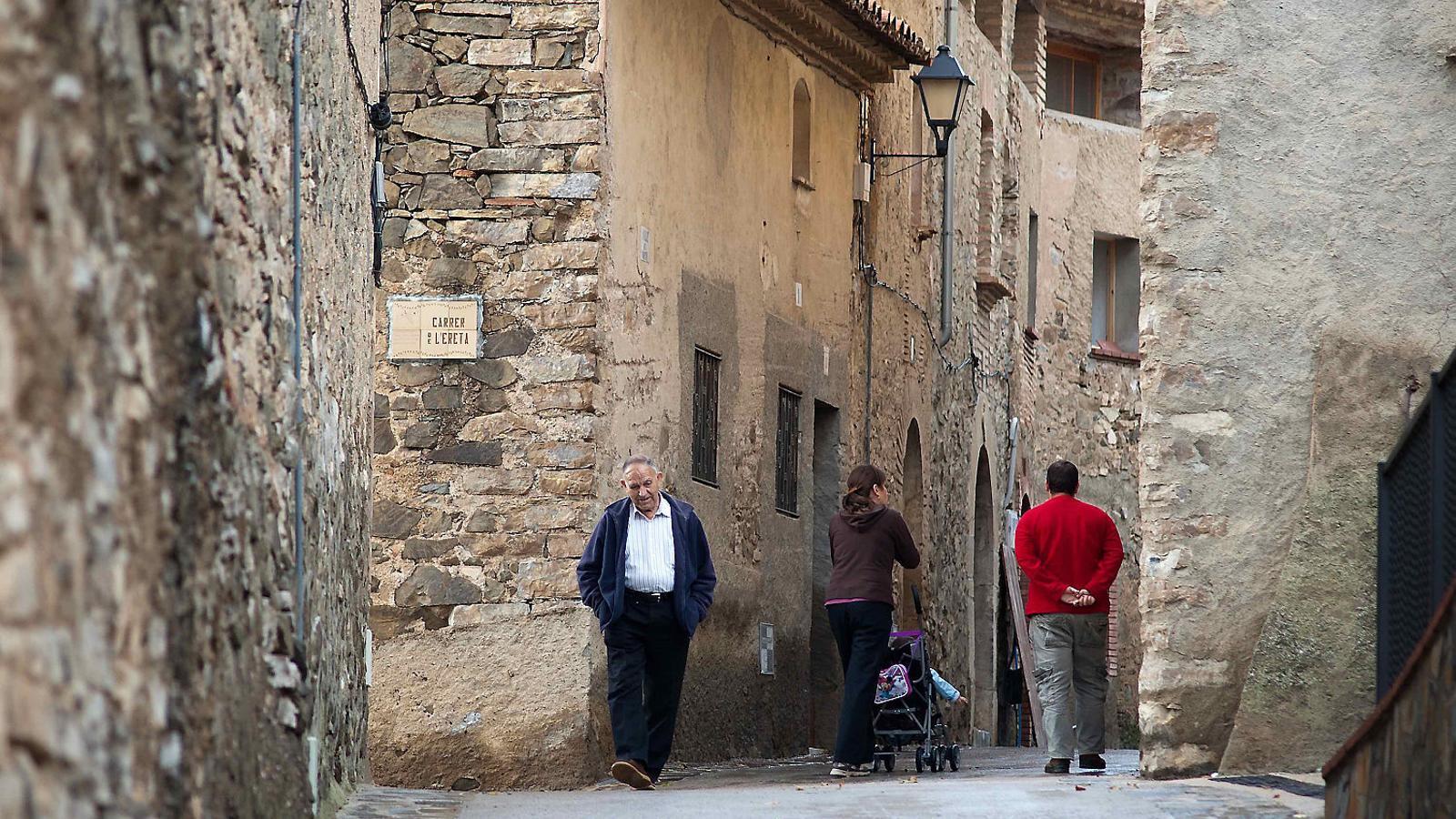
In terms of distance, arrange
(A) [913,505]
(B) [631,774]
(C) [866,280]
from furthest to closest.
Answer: (A) [913,505]
(C) [866,280]
(B) [631,774]

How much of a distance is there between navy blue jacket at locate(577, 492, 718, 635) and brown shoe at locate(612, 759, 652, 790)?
0.63 meters

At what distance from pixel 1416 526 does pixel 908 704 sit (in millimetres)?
4906

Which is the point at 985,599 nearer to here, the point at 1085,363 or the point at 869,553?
the point at 1085,363

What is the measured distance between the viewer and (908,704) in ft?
41.1

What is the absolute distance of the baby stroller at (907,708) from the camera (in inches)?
489

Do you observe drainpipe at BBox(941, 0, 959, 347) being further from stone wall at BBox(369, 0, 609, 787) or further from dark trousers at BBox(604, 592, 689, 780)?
dark trousers at BBox(604, 592, 689, 780)

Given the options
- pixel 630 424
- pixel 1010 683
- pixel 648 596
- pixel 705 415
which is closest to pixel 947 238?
pixel 1010 683

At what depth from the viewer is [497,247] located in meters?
12.9

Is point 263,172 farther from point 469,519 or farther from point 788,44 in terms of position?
point 788,44

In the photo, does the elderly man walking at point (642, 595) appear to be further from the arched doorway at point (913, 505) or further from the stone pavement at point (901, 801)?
the arched doorway at point (913, 505)

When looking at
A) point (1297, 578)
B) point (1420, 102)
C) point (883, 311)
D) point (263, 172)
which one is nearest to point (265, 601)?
point (263, 172)

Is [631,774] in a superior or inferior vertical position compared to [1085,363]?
inferior

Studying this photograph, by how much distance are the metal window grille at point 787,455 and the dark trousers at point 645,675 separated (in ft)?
19.2

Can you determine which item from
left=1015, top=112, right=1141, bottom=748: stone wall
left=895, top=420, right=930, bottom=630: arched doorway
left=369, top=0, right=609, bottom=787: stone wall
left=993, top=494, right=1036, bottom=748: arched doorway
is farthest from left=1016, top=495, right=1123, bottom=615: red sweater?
left=1015, top=112, right=1141, bottom=748: stone wall
